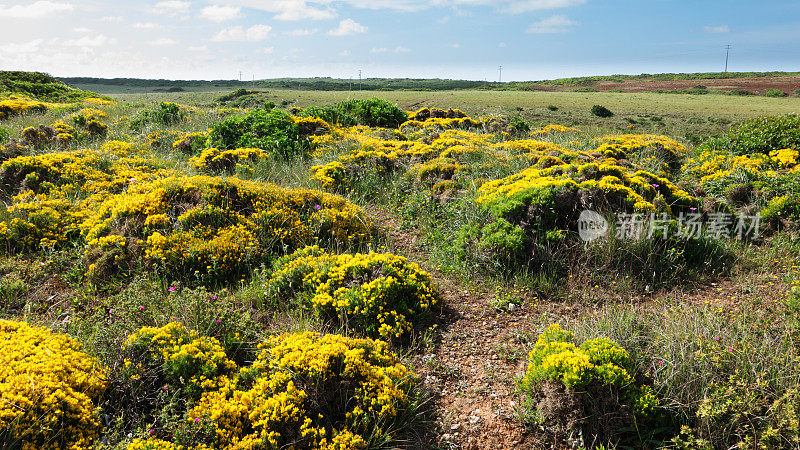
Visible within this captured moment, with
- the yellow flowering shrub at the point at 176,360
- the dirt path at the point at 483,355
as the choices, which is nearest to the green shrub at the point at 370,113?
the dirt path at the point at 483,355

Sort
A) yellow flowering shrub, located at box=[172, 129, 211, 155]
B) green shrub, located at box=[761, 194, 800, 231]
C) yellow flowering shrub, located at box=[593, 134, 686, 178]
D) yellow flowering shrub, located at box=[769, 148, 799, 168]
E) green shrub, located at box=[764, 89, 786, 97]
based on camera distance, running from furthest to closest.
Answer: green shrub, located at box=[764, 89, 786, 97], yellow flowering shrub, located at box=[172, 129, 211, 155], yellow flowering shrub, located at box=[593, 134, 686, 178], yellow flowering shrub, located at box=[769, 148, 799, 168], green shrub, located at box=[761, 194, 800, 231]

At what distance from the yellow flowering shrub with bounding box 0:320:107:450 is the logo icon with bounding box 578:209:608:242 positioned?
17.2 feet

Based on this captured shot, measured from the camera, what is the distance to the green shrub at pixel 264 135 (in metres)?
9.55

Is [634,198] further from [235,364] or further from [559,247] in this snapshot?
[235,364]

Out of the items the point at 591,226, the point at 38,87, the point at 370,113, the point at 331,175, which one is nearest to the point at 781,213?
the point at 591,226

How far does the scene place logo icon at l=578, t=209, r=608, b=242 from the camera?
5559 mm

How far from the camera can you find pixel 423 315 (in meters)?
4.50

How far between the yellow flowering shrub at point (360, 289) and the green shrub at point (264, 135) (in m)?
4.90

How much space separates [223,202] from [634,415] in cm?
512

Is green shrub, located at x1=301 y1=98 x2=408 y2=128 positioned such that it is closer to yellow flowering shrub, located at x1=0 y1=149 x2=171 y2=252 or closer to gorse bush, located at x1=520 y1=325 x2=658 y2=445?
→ yellow flowering shrub, located at x1=0 y1=149 x2=171 y2=252

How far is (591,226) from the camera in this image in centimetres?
567

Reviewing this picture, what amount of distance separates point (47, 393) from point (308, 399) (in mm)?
1649

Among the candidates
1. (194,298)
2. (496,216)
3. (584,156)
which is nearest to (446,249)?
(496,216)

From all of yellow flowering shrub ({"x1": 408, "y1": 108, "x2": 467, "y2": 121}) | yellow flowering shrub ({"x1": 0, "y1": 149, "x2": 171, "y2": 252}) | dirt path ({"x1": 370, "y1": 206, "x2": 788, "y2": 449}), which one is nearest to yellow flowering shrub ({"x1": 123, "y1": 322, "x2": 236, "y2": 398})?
dirt path ({"x1": 370, "y1": 206, "x2": 788, "y2": 449})
